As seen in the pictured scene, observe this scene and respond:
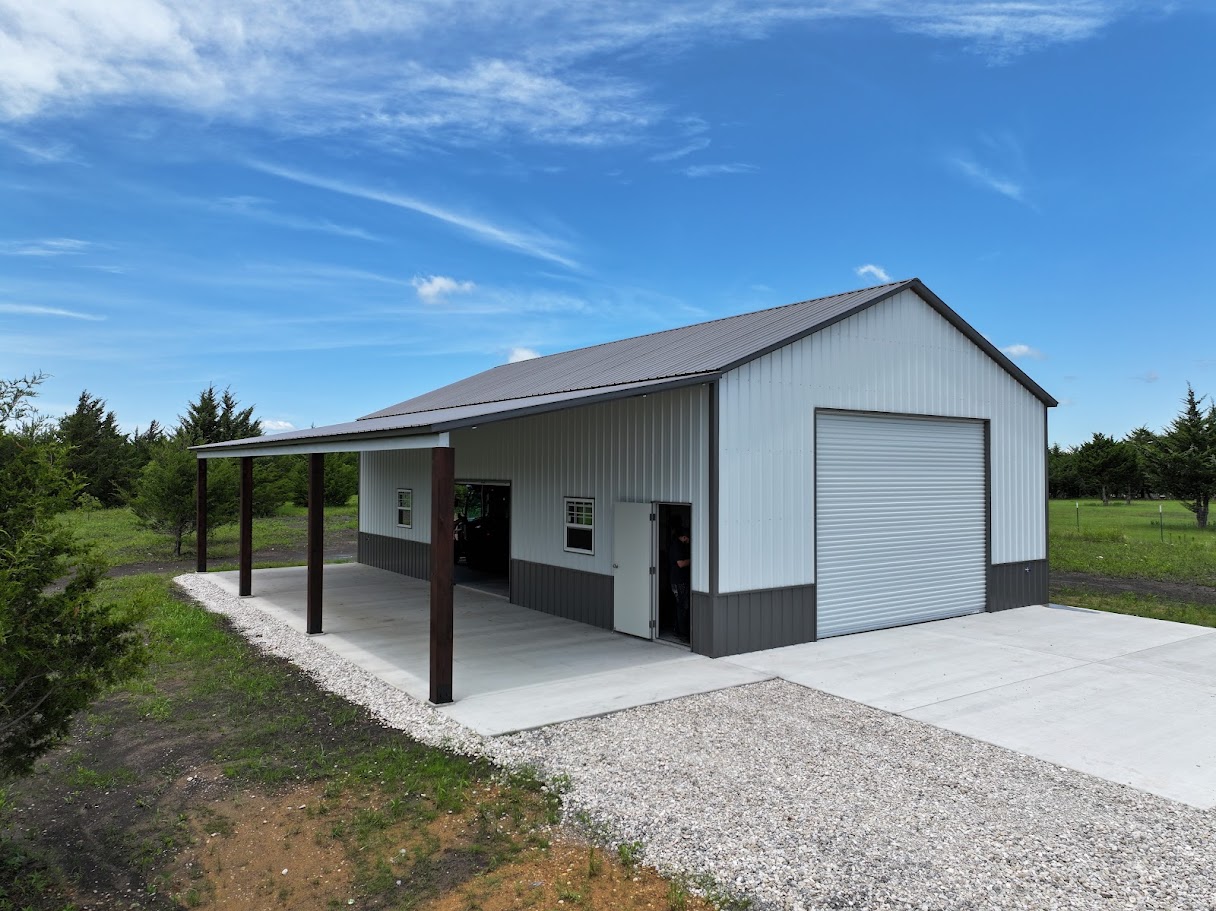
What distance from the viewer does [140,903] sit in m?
4.08

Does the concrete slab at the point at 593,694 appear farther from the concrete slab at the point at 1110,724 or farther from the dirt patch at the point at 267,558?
the dirt patch at the point at 267,558

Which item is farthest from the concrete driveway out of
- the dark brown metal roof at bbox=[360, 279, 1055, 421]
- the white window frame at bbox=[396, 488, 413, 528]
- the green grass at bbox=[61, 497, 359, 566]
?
the green grass at bbox=[61, 497, 359, 566]

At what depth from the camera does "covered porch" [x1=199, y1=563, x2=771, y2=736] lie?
7.38m

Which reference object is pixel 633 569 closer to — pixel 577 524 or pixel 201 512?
pixel 577 524

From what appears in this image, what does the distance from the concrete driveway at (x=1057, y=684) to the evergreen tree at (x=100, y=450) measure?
34.0 metres

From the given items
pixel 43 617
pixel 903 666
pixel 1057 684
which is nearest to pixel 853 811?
pixel 903 666

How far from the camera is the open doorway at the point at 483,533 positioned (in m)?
17.0

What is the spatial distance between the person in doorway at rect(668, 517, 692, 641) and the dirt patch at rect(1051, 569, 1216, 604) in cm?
912

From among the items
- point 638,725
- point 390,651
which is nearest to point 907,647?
point 638,725

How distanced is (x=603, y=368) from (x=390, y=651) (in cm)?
613

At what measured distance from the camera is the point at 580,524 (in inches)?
452

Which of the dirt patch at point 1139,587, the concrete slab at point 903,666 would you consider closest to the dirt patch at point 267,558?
the concrete slab at point 903,666

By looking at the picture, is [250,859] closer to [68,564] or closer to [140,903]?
[140,903]

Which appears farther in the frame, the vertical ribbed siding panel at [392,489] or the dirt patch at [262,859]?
the vertical ribbed siding panel at [392,489]
